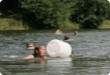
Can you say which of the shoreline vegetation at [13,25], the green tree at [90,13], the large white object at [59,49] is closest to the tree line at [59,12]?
the green tree at [90,13]

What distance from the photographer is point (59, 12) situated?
84062mm

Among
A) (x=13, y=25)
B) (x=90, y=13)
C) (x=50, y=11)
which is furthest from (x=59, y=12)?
(x=13, y=25)

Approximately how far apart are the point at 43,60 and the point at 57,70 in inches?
173

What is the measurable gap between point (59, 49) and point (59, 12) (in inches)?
2271

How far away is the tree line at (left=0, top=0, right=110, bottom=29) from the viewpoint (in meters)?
83.1

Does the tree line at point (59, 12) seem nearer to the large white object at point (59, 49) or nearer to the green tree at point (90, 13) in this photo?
the green tree at point (90, 13)

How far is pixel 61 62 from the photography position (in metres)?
24.9

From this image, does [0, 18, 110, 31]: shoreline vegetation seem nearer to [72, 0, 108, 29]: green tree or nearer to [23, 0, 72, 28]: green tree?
[23, 0, 72, 28]: green tree

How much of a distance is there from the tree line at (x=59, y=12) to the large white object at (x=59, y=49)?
53976 millimetres

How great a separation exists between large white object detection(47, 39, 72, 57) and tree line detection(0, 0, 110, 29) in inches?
2125

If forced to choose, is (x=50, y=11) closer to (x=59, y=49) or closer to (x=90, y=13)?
(x=90, y=13)

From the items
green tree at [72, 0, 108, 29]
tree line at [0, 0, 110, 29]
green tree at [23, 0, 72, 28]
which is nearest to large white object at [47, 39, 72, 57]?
tree line at [0, 0, 110, 29]

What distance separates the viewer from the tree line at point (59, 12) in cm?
8312

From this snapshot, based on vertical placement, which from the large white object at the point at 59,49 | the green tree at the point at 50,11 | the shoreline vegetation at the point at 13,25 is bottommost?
the shoreline vegetation at the point at 13,25
